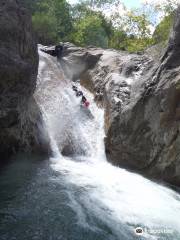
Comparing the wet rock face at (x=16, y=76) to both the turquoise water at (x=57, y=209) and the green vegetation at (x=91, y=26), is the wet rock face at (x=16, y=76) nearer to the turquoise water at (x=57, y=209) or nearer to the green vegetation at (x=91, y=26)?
the turquoise water at (x=57, y=209)

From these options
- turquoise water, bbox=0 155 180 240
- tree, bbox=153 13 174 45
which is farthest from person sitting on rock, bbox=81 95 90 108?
tree, bbox=153 13 174 45

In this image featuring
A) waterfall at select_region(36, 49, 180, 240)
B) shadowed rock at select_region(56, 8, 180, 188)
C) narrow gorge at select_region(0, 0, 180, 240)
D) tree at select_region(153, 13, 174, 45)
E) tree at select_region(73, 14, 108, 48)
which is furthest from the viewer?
tree at select_region(73, 14, 108, 48)

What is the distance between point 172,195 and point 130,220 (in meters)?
3.74

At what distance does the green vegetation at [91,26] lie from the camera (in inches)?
1451

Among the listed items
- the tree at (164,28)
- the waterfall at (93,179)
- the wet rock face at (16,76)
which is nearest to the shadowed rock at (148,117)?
the waterfall at (93,179)

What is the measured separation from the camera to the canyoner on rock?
609 inches

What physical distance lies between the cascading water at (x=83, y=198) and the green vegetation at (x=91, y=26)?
49.4 feet

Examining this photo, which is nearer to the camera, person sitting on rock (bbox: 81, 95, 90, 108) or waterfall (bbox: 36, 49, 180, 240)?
waterfall (bbox: 36, 49, 180, 240)

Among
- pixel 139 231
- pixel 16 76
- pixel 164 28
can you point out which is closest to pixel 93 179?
pixel 139 231

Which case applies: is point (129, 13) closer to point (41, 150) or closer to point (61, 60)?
point (61, 60)

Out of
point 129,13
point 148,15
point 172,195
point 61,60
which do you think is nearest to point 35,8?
point 129,13

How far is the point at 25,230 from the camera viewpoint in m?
9.62

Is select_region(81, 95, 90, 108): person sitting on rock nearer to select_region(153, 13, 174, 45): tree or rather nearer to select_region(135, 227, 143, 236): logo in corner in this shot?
select_region(135, 227, 143, 236): logo in corner

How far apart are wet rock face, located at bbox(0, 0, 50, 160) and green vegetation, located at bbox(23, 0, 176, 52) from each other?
17.1 meters
